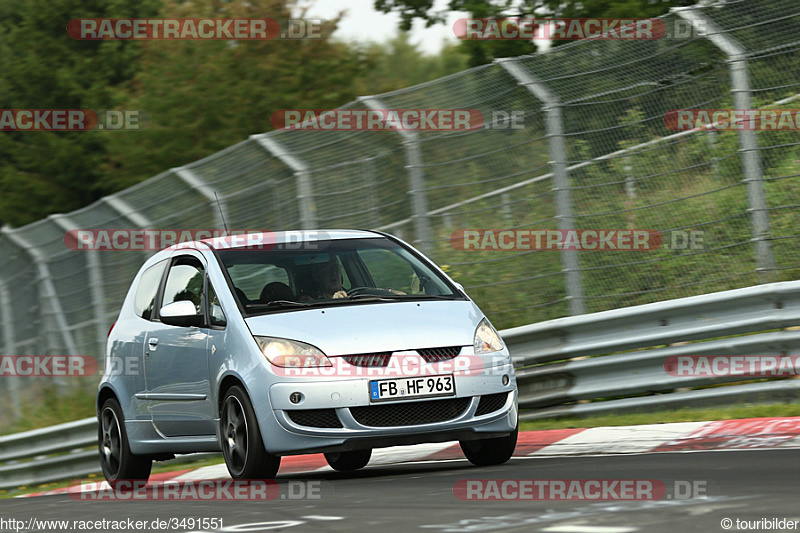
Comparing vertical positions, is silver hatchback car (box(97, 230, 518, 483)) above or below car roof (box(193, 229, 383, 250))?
below

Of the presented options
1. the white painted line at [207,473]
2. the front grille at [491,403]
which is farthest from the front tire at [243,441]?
the white painted line at [207,473]

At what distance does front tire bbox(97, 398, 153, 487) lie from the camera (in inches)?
392

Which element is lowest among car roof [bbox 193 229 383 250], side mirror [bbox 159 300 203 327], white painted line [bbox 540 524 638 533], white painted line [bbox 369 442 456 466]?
white painted line [bbox 369 442 456 466]

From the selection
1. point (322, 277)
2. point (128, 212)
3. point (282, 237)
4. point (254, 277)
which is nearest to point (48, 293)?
point (128, 212)

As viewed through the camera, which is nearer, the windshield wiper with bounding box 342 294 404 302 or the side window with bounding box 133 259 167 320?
the windshield wiper with bounding box 342 294 404 302

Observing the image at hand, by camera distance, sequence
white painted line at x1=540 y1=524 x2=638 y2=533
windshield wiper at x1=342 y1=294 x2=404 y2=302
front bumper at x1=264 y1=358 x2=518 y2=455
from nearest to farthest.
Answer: white painted line at x1=540 y1=524 x2=638 y2=533 < front bumper at x1=264 y1=358 x2=518 y2=455 < windshield wiper at x1=342 y1=294 x2=404 y2=302

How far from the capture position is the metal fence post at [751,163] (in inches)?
387

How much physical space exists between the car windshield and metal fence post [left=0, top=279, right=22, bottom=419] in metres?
10.3

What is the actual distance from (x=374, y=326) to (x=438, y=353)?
0.41 meters

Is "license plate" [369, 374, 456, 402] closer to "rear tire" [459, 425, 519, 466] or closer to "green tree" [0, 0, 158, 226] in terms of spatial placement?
"rear tire" [459, 425, 519, 466]

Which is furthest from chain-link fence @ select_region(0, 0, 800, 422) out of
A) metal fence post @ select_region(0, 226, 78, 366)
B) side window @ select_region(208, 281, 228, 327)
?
metal fence post @ select_region(0, 226, 78, 366)

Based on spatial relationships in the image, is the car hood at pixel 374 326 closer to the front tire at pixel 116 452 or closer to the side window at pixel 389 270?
the side window at pixel 389 270

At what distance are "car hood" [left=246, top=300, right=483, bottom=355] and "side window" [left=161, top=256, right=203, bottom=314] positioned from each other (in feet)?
3.38

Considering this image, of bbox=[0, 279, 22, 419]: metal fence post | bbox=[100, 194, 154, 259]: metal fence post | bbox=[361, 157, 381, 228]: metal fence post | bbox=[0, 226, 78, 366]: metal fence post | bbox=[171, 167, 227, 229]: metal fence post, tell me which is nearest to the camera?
bbox=[361, 157, 381, 228]: metal fence post
